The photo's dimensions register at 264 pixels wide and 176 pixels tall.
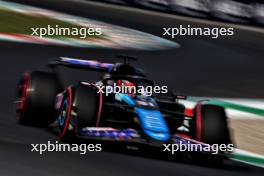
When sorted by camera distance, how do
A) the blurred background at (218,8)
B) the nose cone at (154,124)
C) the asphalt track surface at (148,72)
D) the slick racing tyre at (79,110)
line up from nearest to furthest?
the asphalt track surface at (148,72), the nose cone at (154,124), the slick racing tyre at (79,110), the blurred background at (218,8)

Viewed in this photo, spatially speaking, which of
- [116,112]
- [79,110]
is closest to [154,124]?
[116,112]

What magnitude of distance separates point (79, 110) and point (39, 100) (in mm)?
831

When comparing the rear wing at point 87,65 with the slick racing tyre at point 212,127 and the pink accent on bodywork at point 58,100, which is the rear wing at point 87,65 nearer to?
the pink accent on bodywork at point 58,100

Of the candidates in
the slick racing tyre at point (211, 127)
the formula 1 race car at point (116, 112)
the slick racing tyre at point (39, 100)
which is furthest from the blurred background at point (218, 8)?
the slick racing tyre at point (39, 100)

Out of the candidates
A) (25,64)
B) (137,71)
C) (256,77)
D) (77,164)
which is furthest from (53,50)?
(77,164)

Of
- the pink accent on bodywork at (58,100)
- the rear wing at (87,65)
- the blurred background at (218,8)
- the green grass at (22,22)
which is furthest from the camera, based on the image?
the blurred background at (218,8)

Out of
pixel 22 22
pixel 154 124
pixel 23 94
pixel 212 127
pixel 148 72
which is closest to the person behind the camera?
pixel 154 124

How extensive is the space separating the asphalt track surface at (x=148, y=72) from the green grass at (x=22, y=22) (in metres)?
1.79

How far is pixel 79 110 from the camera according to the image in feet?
24.4

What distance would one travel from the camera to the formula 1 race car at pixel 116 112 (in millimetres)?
7371

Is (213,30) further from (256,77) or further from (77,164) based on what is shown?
(77,164)

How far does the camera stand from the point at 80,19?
19.7 metres

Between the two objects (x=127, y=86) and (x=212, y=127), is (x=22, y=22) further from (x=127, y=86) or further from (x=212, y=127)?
(x=212, y=127)

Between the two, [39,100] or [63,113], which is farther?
[39,100]
